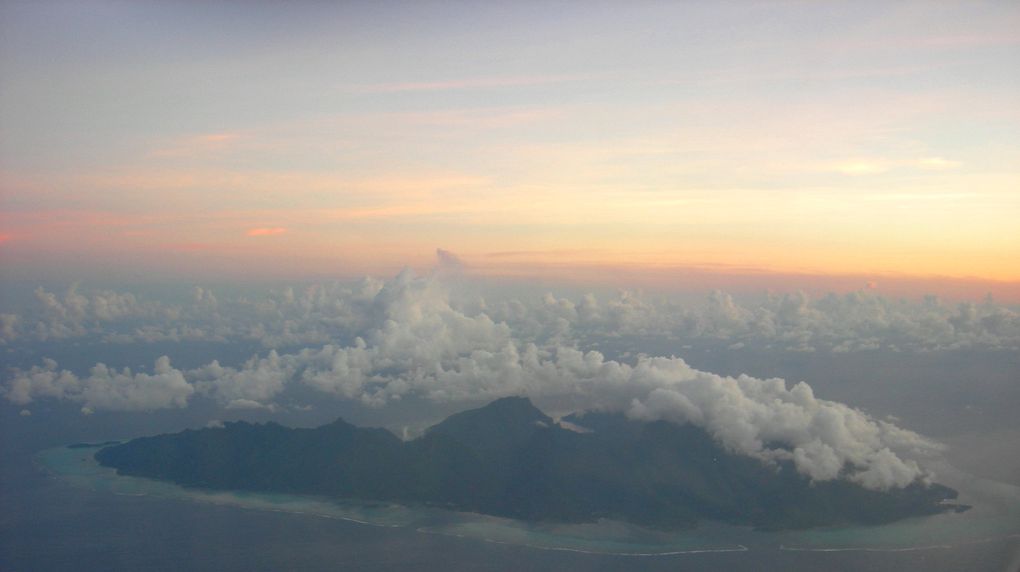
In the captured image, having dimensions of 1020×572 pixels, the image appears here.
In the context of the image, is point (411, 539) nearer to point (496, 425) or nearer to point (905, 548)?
point (496, 425)

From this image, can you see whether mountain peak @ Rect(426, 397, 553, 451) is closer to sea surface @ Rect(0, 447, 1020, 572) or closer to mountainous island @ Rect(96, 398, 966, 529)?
mountainous island @ Rect(96, 398, 966, 529)

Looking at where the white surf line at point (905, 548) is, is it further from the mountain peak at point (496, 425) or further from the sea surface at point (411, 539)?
the mountain peak at point (496, 425)

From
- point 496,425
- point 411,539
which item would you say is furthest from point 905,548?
point 496,425

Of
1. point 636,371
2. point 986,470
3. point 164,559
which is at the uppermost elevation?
point 636,371

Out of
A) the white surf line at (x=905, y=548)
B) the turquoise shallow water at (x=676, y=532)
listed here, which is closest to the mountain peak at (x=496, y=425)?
the turquoise shallow water at (x=676, y=532)

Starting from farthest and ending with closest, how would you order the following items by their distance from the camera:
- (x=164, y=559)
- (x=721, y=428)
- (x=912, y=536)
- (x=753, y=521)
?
(x=721, y=428) < (x=753, y=521) < (x=912, y=536) < (x=164, y=559)

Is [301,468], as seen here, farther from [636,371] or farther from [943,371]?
[943,371]

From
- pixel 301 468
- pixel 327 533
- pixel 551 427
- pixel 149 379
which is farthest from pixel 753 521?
pixel 149 379
